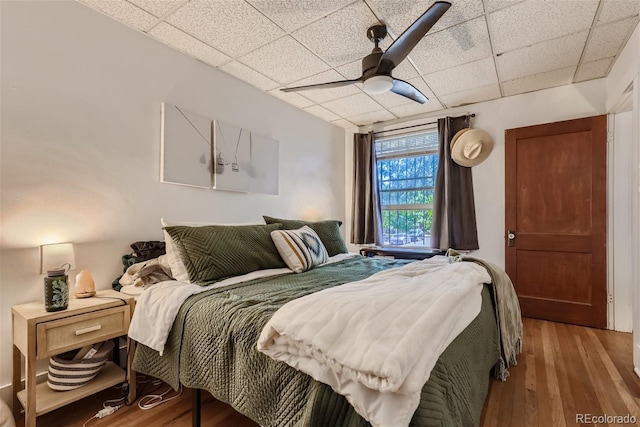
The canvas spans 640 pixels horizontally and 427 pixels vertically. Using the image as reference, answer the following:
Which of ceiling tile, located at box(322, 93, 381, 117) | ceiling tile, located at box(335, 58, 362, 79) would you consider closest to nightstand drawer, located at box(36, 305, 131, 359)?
ceiling tile, located at box(335, 58, 362, 79)

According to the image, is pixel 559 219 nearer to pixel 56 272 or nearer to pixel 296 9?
pixel 296 9

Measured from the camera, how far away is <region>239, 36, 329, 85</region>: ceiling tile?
242 centimetres

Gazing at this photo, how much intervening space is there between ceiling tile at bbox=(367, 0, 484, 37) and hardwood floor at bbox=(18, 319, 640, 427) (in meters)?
2.42

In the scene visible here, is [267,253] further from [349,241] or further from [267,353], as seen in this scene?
[349,241]

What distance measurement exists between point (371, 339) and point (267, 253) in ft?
4.68

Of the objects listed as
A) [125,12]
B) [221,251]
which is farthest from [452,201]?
[125,12]

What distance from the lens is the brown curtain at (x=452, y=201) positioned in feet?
11.8

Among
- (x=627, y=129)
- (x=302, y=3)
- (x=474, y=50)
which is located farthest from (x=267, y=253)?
(x=627, y=129)

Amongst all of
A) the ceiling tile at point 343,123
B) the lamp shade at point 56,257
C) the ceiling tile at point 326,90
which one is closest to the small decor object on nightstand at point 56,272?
the lamp shade at point 56,257

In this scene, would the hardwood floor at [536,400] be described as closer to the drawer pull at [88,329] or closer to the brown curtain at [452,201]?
the drawer pull at [88,329]

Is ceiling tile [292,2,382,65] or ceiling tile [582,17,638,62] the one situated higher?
ceiling tile [582,17,638,62]

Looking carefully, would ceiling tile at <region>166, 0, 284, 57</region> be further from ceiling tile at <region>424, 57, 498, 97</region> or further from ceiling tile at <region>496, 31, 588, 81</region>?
ceiling tile at <region>496, 31, 588, 81</region>

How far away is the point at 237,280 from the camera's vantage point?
1.87 m

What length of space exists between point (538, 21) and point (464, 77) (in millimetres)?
853
